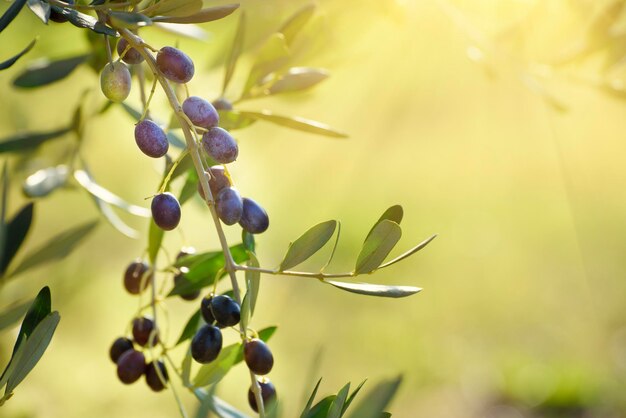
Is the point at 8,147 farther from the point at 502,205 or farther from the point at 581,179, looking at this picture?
the point at 581,179

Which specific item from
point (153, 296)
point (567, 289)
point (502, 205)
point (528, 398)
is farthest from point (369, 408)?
point (502, 205)

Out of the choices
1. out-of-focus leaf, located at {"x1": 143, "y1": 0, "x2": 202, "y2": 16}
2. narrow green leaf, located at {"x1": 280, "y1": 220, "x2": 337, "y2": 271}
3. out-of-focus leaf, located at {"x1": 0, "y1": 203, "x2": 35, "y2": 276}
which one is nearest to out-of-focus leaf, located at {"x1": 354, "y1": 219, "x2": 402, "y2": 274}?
narrow green leaf, located at {"x1": 280, "y1": 220, "x2": 337, "y2": 271}

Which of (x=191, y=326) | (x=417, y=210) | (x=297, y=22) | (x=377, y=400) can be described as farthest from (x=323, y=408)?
(x=417, y=210)

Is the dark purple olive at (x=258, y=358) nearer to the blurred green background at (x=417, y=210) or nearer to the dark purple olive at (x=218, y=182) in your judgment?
→ the dark purple olive at (x=218, y=182)

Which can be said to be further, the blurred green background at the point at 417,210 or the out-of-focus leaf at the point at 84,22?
the blurred green background at the point at 417,210

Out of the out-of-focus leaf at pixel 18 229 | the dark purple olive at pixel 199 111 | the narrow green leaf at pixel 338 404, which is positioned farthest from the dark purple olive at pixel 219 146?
the out-of-focus leaf at pixel 18 229

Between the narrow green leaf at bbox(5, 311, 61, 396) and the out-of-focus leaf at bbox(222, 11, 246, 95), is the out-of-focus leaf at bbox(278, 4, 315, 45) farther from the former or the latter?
the narrow green leaf at bbox(5, 311, 61, 396)

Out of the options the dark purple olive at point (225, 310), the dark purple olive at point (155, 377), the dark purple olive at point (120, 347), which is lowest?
the dark purple olive at point (120, 347)
